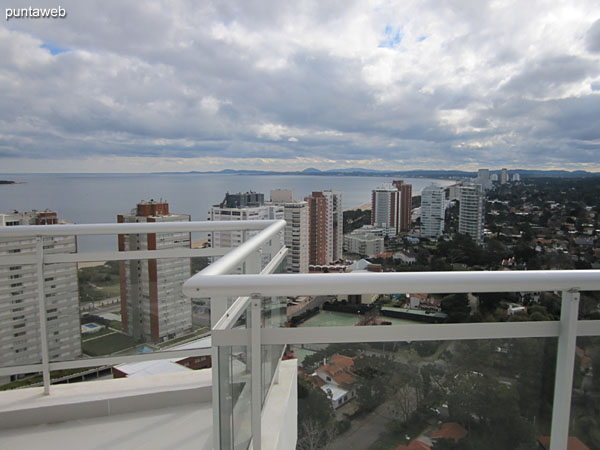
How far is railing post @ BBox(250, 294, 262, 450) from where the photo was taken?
0.91m

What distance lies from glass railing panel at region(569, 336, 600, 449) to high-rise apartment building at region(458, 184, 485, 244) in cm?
1770

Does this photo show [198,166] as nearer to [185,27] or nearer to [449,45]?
[185,27]

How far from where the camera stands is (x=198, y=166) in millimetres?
33312

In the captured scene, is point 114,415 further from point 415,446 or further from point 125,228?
point 415,446

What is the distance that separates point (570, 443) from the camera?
1.03 m

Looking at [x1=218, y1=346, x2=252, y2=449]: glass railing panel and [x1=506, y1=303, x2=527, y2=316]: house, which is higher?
[x1=506, y1=303, x2=527, y2=316]: house

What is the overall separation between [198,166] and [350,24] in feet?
51.9

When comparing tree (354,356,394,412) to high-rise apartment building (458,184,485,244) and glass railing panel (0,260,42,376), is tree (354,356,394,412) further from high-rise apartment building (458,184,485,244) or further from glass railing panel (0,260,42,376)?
high-rise apartment building (458,184,485,244)

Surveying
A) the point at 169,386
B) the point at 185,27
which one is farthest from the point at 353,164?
the point at 169,386

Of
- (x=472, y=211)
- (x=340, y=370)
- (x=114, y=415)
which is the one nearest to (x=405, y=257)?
(x=472, y=211)

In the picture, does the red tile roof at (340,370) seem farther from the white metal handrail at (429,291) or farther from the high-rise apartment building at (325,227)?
the high-rise apartment building at (325,227)

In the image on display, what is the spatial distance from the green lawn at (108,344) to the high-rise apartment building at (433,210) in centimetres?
1932

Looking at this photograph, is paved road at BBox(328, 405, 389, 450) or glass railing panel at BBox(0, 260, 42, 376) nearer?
paved road at BBox(328, 405, 389, 450)

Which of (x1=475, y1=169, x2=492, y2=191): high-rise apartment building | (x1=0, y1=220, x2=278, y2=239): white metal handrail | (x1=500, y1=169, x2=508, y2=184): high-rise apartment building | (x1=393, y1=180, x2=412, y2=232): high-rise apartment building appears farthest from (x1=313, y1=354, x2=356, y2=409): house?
(x1=500, y1=169, x2=508, y2=184): high-rise apartment building
